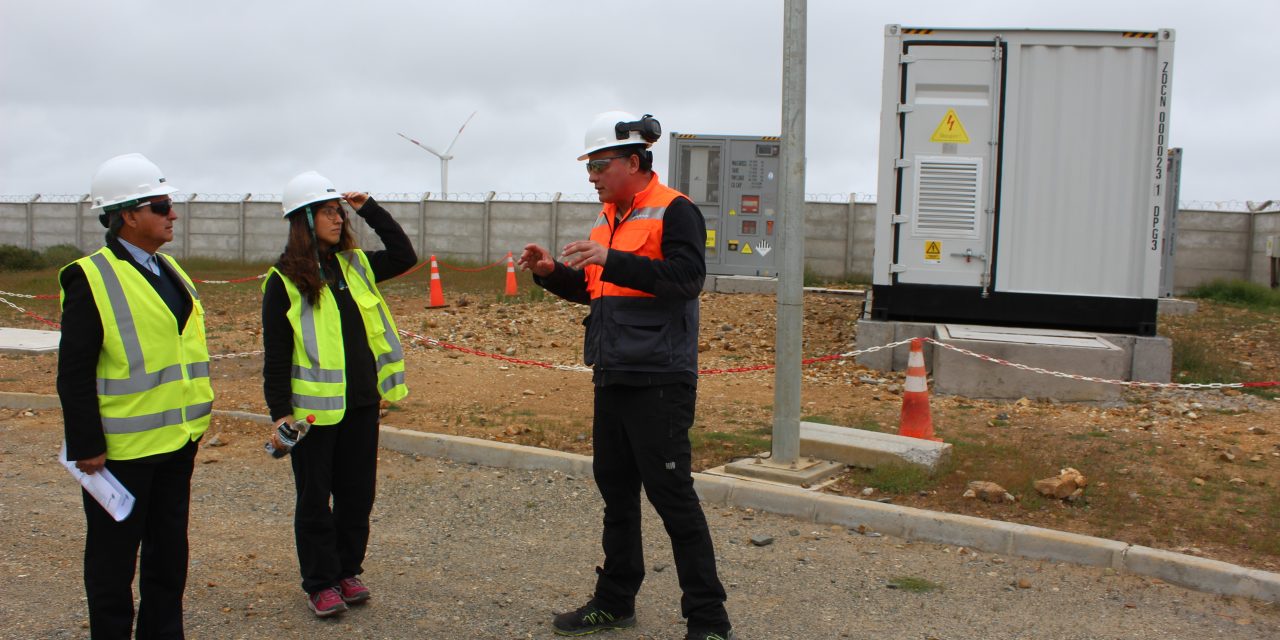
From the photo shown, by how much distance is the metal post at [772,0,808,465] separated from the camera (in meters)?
6.68

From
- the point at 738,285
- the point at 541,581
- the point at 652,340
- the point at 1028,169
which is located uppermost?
the point at 1028,169

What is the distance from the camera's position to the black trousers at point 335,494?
454 centimetres

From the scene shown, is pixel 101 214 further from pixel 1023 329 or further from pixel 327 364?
pixel 1023 329

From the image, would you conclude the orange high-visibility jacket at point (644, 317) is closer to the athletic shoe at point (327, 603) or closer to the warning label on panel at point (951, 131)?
the athletic shoe at point (327, 603)

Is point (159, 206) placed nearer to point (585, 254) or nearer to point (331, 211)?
point (331, 211)

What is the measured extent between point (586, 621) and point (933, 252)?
7.77 meters

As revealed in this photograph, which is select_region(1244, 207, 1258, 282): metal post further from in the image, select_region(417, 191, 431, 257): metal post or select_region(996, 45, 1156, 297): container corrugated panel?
select_region(417, 191, 431, 257): metal post

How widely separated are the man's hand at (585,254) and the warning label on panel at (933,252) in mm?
8014

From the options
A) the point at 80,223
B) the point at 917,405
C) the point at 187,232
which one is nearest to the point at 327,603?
the point at 917,405

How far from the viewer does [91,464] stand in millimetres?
3641

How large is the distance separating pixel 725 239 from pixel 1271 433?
11426 millimetres

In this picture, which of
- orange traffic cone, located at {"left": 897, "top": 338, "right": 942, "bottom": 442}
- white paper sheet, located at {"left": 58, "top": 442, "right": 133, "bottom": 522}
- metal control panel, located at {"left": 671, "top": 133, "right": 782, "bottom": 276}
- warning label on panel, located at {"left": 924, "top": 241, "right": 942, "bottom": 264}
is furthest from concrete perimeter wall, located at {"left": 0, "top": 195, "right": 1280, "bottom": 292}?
white paper sheet, located at {"left": 58, "top": 442, "right": 133, "bottom": 522}

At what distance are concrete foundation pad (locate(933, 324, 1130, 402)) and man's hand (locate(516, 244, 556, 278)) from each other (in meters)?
6.82

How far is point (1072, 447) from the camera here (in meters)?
7.67
